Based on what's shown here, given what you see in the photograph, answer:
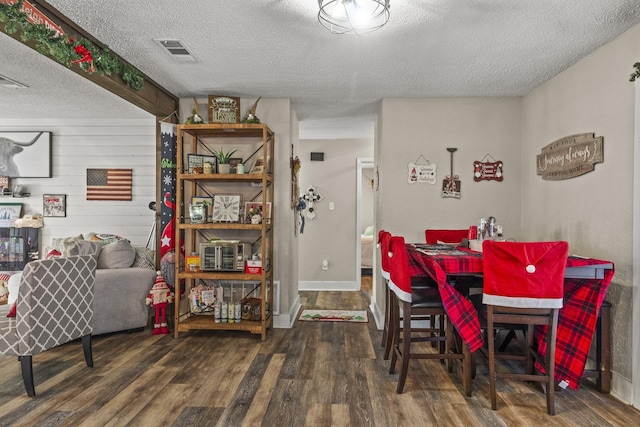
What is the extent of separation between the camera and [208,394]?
2662 millimetres

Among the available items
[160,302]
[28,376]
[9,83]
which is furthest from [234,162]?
[28,376]

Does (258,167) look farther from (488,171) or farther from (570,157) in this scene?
(570,157)

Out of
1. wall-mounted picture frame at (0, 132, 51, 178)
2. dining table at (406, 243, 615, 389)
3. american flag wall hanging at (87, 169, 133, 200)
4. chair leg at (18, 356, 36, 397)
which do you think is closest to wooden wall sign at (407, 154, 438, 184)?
dining table at (406, 243, 615, 389)

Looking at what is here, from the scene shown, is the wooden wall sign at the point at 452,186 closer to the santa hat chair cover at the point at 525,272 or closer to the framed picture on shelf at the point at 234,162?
the santa hat chair cover at the point at 525,272

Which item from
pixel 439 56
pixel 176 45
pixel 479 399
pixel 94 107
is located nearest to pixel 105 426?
pixel 479 399

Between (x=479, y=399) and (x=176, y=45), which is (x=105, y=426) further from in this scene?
(x=176, y=45)

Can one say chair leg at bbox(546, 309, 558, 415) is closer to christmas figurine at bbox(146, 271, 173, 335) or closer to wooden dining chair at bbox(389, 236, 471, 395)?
wooden dining chair at bbox(389, 236, 471, 395)

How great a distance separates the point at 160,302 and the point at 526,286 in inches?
125

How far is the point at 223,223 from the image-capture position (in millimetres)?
3984

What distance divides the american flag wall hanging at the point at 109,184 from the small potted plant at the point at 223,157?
1.44 metres

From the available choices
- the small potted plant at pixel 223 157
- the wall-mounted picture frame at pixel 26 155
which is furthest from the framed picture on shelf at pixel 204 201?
the wall-mounted picture frame at pixel 26 155

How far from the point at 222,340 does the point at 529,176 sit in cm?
326

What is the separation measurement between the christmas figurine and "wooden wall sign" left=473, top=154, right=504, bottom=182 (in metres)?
3.24

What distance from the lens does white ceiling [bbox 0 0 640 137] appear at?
248cm
